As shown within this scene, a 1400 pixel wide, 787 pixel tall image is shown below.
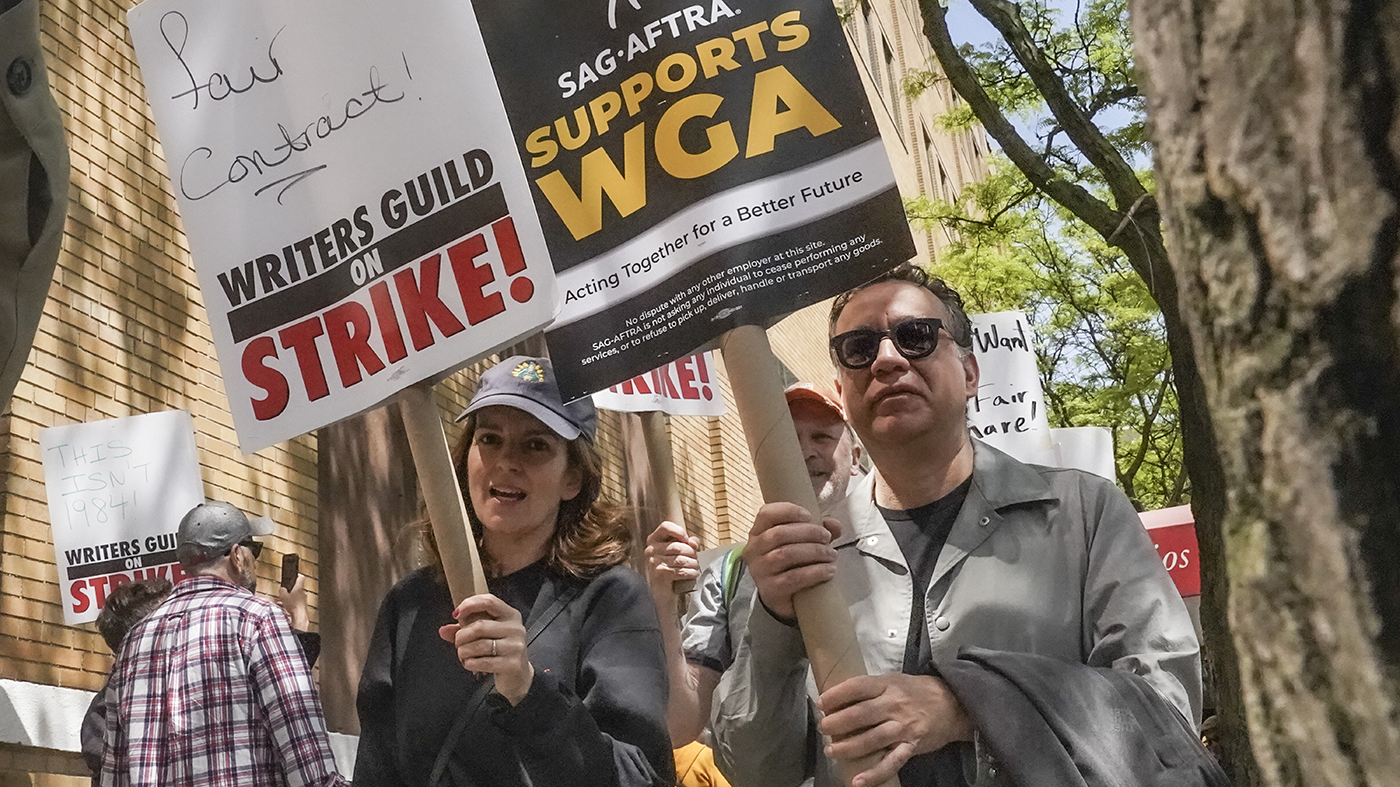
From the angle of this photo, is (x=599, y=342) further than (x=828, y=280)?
Yes

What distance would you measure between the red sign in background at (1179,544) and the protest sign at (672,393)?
6.38 meters

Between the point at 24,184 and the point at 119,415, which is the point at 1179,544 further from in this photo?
the point at 24,184

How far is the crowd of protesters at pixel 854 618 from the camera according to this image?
2592 millimetres

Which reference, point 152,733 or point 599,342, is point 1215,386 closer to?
point 599,342

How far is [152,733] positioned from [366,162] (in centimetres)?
192

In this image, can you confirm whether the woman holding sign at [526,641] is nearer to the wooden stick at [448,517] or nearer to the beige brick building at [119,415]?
the wooden stick at [448,517]

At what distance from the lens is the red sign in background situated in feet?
39.3

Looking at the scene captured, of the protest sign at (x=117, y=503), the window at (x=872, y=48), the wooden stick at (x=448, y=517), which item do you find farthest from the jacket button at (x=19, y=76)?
the window at (x=872, y=48)

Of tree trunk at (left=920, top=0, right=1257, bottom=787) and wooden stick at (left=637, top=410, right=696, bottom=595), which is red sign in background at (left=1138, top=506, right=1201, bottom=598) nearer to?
tree trunk at (left=920, top=0, right=1257, bottom=787)

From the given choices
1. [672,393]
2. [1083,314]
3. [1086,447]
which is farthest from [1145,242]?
[1083,314]

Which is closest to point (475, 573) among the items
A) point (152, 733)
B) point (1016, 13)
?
point (152, 733)

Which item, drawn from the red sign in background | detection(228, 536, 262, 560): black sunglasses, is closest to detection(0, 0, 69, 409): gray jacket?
detection(228, 536, 262, 560): black sunglasses

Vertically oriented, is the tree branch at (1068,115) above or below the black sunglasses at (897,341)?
above

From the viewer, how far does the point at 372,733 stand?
338 centimetres
